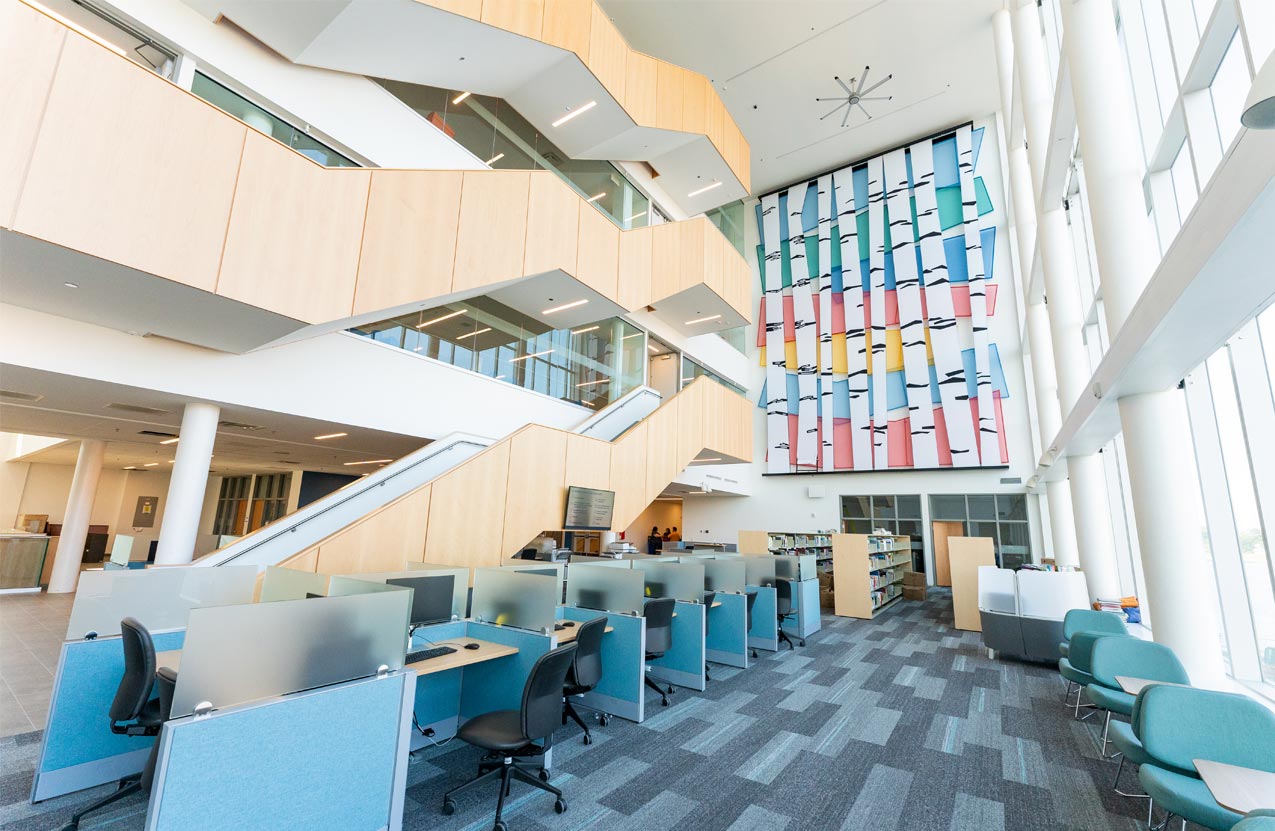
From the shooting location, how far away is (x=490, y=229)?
20.8 feet

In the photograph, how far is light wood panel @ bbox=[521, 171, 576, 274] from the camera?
683 centimetres

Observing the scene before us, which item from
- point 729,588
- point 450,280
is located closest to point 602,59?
point 450,280

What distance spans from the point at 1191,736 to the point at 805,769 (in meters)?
2.01

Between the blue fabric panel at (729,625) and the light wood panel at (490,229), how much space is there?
183 inches

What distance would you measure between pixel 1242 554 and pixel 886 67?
40.9 feet

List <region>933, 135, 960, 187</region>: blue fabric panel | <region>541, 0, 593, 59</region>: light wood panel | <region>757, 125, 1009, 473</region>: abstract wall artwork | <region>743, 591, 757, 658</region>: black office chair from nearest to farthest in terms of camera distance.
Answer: <region>743, 591, 757, 658</region>: black office chair
<region>541, 0, 593, 59</region>: light wood panel
<region>757, 125, 1009, 473</region>: abstract wall artwork
<region>933, 135, 960, 187</region>: blue fabric panel

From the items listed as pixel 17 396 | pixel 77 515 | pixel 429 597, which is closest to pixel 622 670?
pixel 429 597

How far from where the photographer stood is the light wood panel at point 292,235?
4.18 meters

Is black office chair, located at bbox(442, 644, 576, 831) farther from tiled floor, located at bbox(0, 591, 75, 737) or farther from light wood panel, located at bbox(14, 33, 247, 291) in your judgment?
light wood panel, located at bbox(14, 33, 247, 291)

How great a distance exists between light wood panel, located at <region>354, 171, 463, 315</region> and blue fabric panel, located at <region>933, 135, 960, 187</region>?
45.5 feet

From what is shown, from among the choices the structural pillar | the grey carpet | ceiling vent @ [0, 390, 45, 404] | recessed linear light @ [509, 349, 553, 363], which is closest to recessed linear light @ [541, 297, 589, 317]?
recessed linear light @ [509, 349, 553, 363]

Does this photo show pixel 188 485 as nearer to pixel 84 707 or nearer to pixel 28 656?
pixel 28 656

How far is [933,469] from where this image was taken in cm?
1358

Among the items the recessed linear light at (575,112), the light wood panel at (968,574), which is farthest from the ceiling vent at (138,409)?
the light wood panel at (968,574)
